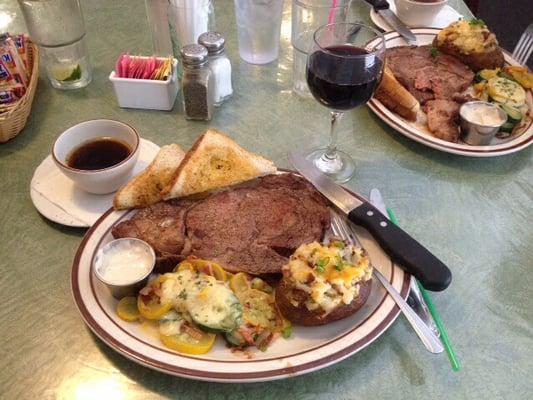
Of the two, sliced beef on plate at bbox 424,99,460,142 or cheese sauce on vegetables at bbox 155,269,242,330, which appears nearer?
cheese sauce on vegetables at bbox 155,269,242,330

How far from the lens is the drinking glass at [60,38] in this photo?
1860mm

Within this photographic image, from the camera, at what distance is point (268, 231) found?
1.36 meters

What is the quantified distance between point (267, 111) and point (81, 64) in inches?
30.1

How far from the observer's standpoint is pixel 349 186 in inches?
64.8

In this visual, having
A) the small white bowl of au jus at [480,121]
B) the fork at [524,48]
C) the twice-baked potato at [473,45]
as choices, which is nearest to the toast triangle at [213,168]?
the small white bowl of au jus at [480,121]

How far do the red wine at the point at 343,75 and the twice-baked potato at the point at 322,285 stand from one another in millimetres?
513

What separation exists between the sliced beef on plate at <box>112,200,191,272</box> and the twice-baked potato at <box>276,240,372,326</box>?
303mm

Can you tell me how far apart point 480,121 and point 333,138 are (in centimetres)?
53

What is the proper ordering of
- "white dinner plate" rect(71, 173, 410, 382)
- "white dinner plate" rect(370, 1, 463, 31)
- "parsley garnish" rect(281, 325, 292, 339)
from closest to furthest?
"white dinner plate" rect(71, 173, 410, 382), "parsley garnish" rect(281, 325, 292, 339), "white dinner plate" rect(370, 1, 463, 31)

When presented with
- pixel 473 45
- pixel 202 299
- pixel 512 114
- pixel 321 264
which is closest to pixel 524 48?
pixel 473 45

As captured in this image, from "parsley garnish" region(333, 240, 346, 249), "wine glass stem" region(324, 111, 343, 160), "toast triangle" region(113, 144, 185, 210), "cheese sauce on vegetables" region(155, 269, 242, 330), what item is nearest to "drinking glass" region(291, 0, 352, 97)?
"wine glass stem" region(324, 111, 343, 160)

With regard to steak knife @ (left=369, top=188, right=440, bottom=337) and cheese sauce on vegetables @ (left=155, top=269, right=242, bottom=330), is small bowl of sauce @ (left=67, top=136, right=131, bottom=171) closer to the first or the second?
cheese sauce on vegetables @ (left=155, top=269, right=242, bottom=330)

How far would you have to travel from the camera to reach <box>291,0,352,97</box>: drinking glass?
6.36 ft

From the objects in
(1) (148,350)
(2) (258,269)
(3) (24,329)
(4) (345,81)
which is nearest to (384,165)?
(4) (345,81)
